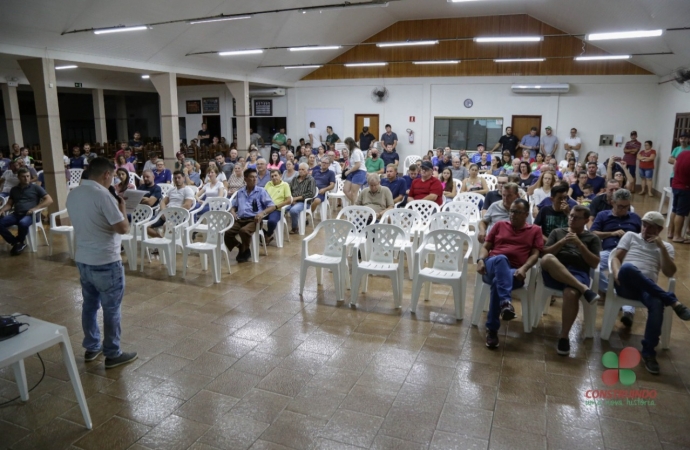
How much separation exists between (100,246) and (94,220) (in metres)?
0.18

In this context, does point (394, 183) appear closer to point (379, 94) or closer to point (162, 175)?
point (162, 175)

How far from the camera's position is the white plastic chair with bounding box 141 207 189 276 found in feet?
18.4

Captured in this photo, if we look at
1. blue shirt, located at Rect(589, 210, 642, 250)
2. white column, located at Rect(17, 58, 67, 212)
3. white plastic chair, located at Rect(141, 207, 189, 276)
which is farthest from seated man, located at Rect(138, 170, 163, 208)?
blue shirt, located at Rect(589, 210, 642, 250)

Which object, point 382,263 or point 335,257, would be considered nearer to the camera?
point 382,263

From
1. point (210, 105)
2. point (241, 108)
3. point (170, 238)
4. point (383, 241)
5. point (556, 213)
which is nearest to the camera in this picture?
point (556, 213)

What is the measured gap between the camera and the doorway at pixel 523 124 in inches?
530

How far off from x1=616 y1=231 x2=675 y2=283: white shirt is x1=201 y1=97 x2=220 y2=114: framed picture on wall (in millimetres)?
15049

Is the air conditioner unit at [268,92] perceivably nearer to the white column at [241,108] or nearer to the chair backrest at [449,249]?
the white column at [241,108]

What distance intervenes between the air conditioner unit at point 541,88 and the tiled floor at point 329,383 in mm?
9225

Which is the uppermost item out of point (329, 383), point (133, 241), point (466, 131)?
point (466, 131)

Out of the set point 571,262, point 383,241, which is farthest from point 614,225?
point 383,241

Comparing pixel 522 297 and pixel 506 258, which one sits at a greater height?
pixel 506 258

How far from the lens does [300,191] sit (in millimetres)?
7648

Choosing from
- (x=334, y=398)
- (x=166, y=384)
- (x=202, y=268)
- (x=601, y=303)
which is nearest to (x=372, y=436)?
(x=334, y=398)
